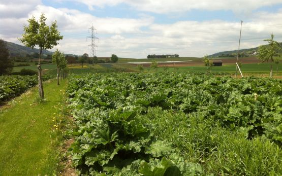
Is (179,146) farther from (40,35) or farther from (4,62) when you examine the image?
(4,62)

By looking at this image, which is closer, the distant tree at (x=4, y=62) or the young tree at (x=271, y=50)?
the young tree at (x=271, y=50)

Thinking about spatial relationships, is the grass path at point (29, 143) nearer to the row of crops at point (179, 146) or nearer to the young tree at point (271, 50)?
the row of crops at point (179, 146)

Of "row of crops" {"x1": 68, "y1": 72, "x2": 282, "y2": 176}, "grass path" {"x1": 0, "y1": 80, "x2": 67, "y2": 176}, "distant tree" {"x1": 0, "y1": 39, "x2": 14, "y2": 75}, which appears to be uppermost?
"distant tree" {"x1": 0, "y1": 39, "x2": 14, "y2": 75}

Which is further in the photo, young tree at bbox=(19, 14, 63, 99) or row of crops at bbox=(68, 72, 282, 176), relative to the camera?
young tree at bbox=(19, 14, 63, 99)

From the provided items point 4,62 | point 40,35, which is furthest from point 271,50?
point 4,62

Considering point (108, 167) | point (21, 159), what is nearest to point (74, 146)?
point (108, 167)

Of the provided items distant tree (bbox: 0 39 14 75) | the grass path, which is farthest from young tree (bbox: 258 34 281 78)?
distant tree (bbox: 0 39 14 75)

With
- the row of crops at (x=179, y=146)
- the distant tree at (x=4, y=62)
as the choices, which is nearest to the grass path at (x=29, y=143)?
the row of crops at (x=179, y=146)

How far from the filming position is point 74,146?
17.4 ft

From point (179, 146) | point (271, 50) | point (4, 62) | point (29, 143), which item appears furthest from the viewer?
A: point (4, 62)

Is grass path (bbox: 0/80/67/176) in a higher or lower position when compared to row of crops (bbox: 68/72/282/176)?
lower

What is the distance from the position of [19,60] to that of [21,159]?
87.1 meters

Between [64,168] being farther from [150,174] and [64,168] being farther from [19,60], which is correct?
[19,60]

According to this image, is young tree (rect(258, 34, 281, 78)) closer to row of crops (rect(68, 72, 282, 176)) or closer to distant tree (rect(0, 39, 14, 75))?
row of crops (rect(68, 72, 282, 176))
